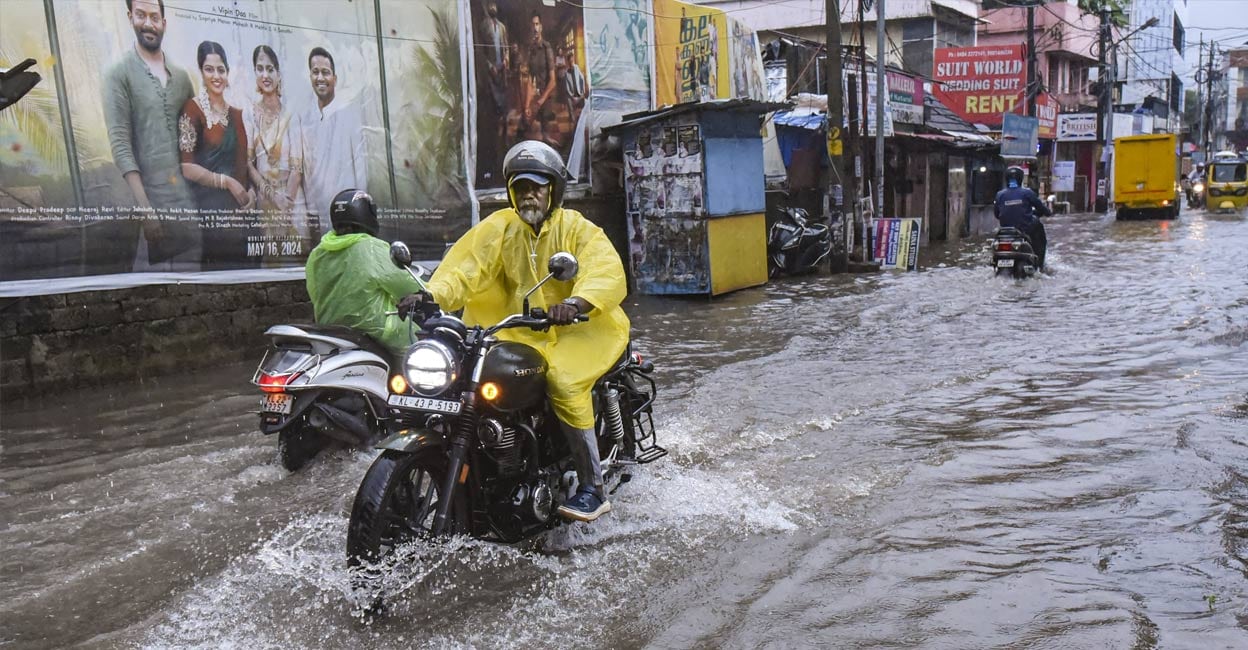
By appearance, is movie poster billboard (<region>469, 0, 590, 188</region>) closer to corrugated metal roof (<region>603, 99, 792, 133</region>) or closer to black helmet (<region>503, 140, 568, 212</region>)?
corrugated metal roof (<region>603, 99, 792, 133</region>)

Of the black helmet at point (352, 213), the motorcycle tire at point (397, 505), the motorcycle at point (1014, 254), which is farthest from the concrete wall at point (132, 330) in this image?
the motorcycle at point (1014, 254)

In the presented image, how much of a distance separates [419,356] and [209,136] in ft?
20.9

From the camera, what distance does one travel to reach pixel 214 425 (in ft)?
22.6

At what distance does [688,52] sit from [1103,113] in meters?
35.9

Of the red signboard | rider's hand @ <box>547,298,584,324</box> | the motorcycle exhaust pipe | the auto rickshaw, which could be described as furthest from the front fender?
the auto rickshaw

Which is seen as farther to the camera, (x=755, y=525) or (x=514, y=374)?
(x=755, y=525)

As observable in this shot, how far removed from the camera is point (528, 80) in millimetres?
13133

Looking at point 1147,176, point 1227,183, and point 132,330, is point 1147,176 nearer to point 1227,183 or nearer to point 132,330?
point 1227,183

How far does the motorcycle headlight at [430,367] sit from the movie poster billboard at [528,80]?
8852 millimetres

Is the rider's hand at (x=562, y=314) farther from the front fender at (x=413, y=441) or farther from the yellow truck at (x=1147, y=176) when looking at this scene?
the yellow truck at (x=1147, y=176)

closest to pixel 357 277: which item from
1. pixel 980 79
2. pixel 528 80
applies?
pixel 528 80

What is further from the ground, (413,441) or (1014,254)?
(413,441)

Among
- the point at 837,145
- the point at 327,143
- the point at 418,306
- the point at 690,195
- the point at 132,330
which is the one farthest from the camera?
the point at 837,145

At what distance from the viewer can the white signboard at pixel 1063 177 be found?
128ft
